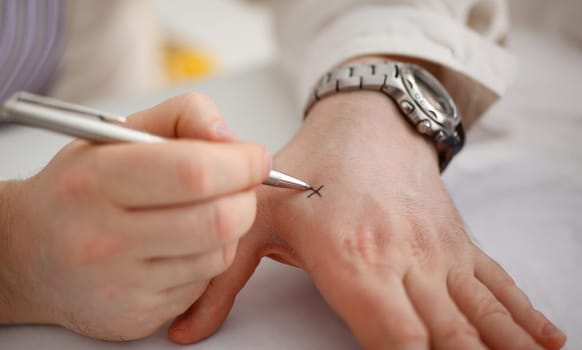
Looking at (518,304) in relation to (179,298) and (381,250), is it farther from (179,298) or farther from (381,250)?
(179,298)

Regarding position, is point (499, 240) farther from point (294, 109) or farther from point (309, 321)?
point (294, 109)

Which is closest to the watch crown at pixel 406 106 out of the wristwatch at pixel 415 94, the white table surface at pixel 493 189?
the wristwatch at pixel 415 94

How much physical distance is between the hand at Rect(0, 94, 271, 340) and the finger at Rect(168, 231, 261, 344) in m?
0.03

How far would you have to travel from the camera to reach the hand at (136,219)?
330mm

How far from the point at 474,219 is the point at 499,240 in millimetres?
38

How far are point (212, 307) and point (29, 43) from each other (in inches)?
22.2

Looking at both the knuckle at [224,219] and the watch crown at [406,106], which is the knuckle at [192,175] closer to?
the knuckle at [224,219]

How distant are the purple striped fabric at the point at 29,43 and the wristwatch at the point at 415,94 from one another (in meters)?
0.47

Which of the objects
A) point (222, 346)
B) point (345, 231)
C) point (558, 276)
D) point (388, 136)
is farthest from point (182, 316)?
point (558, 276)

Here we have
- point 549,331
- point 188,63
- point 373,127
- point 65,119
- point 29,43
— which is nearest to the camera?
point 65,119

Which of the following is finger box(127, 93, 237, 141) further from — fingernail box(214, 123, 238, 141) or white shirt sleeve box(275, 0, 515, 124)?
white shirt sleeve box(275, 0, 515, 124)

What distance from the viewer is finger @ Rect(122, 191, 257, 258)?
0.34m

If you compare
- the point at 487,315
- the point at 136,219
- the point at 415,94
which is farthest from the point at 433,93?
the point at 136,219

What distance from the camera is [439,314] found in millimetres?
409
